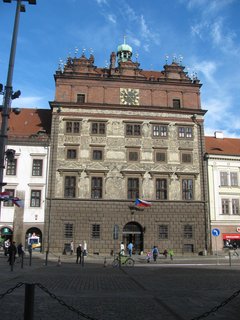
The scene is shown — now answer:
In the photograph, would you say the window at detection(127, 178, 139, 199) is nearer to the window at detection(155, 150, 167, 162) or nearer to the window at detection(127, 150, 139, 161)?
the window at detection(127, 150, 139, 161)

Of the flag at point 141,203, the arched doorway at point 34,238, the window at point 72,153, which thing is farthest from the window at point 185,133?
the arched doorway at point 34,238

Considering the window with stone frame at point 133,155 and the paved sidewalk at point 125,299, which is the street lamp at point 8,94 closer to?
the paved sidewalk at point 125,299

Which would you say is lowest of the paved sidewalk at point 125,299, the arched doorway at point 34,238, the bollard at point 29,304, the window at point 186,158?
the paved sidewalk at point 125,299

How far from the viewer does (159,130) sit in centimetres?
3453

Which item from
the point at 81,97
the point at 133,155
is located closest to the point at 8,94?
the point at 133,155

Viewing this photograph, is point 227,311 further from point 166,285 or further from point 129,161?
point 129,161

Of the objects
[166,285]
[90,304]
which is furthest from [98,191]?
[90,304]

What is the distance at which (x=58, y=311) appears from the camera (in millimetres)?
8141

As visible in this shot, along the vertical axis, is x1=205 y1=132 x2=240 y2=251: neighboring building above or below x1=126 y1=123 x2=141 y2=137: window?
below

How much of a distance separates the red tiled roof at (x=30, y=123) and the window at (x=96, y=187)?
6.78 m

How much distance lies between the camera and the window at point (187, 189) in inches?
1318

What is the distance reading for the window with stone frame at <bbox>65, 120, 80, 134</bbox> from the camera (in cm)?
3356

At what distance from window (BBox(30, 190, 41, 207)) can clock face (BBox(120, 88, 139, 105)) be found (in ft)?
38.5

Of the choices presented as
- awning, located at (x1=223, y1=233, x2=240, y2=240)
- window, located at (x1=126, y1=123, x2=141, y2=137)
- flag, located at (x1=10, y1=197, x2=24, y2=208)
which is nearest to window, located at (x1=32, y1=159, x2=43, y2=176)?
window, located at (x1=126, y1=123, x2=141, y2=137)
